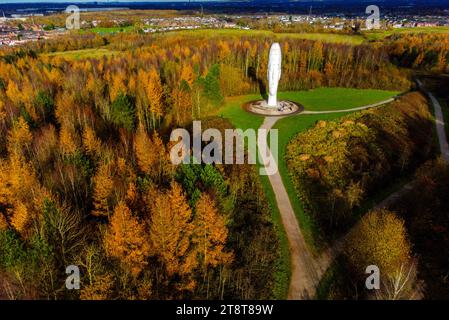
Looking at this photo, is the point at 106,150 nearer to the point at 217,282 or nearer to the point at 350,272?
the point at 217,282

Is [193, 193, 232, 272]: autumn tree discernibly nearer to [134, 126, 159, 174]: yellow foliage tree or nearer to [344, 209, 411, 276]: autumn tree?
[344, 209, 411, 276]: autumn tree

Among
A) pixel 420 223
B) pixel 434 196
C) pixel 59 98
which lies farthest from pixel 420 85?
pixel 59 98

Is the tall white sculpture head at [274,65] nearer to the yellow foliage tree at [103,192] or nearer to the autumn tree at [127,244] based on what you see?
the yellow foliage tree at [103,192]

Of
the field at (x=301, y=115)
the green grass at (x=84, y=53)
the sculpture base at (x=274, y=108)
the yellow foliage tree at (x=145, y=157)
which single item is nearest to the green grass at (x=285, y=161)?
the field at (x=301, y=115)

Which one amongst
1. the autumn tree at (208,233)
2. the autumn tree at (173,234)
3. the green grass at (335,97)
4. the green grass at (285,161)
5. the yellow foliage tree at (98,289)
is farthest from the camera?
the green grass at (335,97)

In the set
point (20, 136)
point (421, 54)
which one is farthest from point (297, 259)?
point (421, 54)
